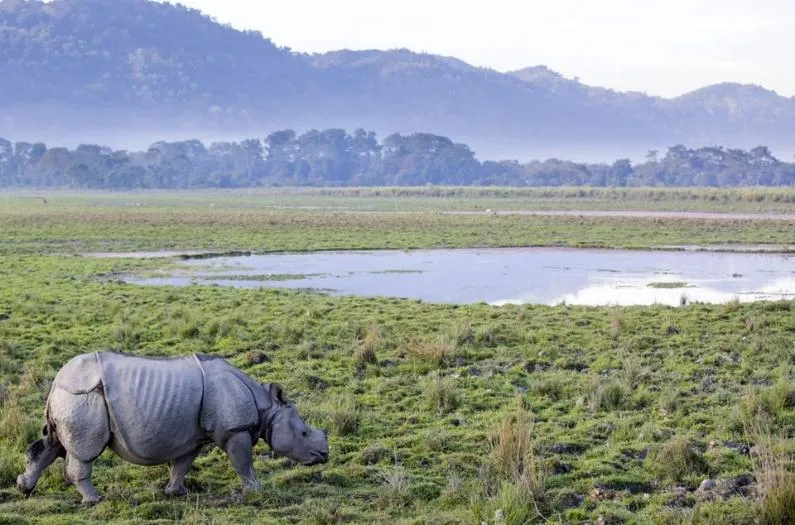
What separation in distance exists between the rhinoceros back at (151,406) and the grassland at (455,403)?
455 mm

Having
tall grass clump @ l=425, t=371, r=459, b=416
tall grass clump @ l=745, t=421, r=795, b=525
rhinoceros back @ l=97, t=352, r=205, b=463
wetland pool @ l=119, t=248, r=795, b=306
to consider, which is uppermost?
rhinoceros back @ l=97, t=352, r=205, b=463

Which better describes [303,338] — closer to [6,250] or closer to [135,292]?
[135,292]

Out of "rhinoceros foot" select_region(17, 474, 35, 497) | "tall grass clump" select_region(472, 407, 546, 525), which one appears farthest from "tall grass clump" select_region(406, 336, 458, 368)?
"rhinoceros foot" select_region(17, 474, 35, 497)

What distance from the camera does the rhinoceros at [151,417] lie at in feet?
27.6

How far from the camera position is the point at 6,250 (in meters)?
39.6

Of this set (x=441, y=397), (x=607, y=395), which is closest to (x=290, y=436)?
(x=441, y=397)

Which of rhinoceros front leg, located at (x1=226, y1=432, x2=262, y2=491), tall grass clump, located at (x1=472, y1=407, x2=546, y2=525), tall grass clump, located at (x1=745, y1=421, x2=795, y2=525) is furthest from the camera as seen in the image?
rhinoceros front leg, located at (x1=226, y1=432, x2=262, y2=491)

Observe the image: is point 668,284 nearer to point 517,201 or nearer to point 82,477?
point 82,477

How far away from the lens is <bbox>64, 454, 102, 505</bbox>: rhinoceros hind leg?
8.48 m

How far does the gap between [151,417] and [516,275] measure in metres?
22.7

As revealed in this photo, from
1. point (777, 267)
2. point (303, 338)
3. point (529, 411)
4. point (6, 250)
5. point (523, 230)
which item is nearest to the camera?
point (529, 411)

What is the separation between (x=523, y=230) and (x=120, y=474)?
44.2 metres

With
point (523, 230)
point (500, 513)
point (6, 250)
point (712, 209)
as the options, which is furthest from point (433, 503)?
point (712, 209)

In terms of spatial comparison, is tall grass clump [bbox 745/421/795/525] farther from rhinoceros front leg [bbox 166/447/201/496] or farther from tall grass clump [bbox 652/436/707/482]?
rhinoceros front leg [bbox 166/447/201/496]
